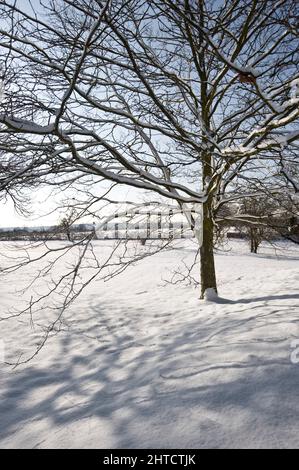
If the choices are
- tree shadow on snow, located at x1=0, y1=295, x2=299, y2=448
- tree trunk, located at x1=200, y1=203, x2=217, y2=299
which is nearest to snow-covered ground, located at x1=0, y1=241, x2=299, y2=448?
tree shadow on snow, located at x1=0, y1=295, x2=299, y2=448

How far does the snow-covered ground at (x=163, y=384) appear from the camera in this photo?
1.70 meters

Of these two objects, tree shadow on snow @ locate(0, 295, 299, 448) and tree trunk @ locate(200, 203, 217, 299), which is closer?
tree shadow on snow @ locate(0, 295, 299, 448)

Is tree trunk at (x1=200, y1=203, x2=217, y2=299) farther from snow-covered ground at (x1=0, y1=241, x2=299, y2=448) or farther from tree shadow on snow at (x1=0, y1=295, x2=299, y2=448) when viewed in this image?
tree shadow on snow at (x1=0, y1=295, x2=299, y2=448)

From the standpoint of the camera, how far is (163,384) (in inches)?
92.1

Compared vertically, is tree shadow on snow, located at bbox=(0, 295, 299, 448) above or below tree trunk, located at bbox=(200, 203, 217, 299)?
below

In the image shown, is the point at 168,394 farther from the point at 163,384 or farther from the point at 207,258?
the point at 207,258

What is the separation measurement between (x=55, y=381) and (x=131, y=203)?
8.76 ft

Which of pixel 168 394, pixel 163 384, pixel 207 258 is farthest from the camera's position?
pixel 207 258

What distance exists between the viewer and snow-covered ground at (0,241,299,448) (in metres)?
1.70

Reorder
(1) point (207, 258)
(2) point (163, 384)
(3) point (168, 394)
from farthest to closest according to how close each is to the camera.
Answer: (1) point (207, 258) < (2) point (163, 384) < (3) point (168, 394)

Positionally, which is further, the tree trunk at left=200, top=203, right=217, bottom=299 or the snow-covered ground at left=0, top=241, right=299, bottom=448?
the tree trunk at left=200, top=203, right=217, bottom=299

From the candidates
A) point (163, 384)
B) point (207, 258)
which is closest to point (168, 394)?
point (163, 384)

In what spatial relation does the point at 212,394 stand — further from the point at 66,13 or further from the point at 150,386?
the point at 66,13

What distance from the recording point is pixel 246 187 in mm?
5734
